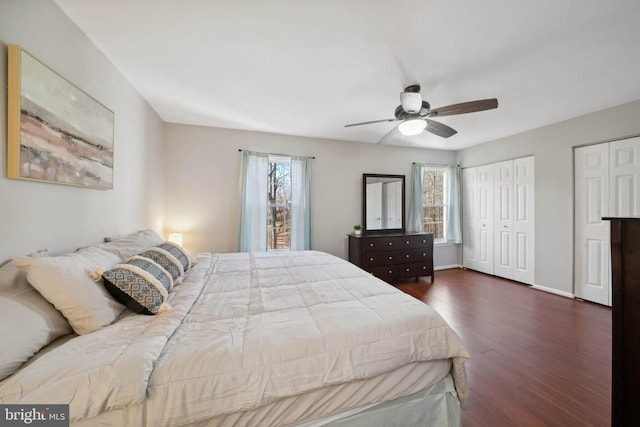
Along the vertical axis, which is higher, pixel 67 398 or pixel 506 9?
pixel 506 9

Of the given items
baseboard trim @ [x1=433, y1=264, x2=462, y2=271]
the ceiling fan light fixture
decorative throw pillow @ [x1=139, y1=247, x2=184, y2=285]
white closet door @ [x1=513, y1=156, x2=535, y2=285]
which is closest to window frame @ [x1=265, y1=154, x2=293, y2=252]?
decorative throw pillow @ [x1=139, y1=247, x2=184, y2=285]

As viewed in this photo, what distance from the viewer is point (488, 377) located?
1747 millimetres

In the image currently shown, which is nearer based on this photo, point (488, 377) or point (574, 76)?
point (488, 377)

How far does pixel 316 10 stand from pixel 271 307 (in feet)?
5.97

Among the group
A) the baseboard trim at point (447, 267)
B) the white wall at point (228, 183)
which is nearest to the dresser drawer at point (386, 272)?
the white wall at point (228, 183)

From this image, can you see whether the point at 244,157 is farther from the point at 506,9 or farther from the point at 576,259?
the point at 576,259

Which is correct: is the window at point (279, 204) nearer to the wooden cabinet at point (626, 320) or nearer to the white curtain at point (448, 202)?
the white curtain at point (448, 202)

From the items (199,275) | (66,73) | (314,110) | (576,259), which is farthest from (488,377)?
(66,73)

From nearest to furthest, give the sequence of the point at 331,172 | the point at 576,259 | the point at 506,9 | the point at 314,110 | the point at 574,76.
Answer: the point at 506,9, the point at 574,76, the point at 314,110, the point at 576,259, the point at 331,172

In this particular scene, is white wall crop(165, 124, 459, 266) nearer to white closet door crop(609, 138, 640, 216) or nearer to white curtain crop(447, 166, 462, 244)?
white curtain crop(447, 166, 462, 244)

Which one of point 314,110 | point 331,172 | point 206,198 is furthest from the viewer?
point 331,172

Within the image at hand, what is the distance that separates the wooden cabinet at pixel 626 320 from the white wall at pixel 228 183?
3.19 meters

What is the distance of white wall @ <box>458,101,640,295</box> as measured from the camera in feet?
9.80

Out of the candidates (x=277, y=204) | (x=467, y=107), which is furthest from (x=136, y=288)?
(x=467, y=107)
